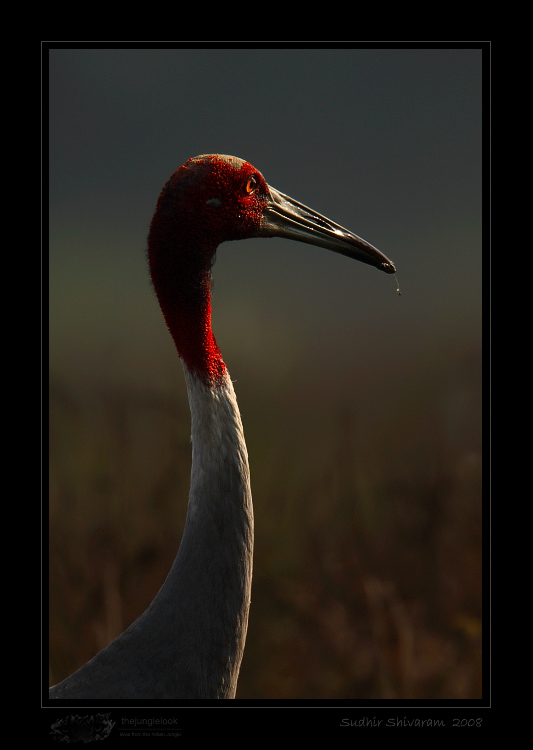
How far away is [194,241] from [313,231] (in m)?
0.50

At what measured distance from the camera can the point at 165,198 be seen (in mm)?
1889

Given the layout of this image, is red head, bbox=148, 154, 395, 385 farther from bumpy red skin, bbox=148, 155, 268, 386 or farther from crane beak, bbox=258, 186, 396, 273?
crane beak, bbox=258, 186, 396, 273

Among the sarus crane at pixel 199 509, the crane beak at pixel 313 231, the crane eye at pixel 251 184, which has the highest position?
the crane eye at pixel 251 184

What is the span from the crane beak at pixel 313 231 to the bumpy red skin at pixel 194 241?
6.7 inches

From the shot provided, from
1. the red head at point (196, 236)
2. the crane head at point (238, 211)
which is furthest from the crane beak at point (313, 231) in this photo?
the red head at point (196, 236)

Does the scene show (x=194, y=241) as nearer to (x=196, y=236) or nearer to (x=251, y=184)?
(x=196, y=236)

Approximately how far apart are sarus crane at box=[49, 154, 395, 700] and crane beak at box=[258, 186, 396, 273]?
0.59 feet

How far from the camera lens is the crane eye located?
1.99 meters

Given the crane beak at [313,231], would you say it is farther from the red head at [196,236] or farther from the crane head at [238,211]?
the red head at [196,236]

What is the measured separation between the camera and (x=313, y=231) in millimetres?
2164

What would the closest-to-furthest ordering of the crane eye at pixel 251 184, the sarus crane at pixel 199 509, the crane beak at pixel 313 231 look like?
the sarus crane at pixel 199 509, the crane eye at pixel 251 184, the crane beak at pixel 313 231

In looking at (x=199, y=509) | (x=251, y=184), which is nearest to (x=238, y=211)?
(x=251, y=184)

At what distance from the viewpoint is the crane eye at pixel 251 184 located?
6.53 ft
